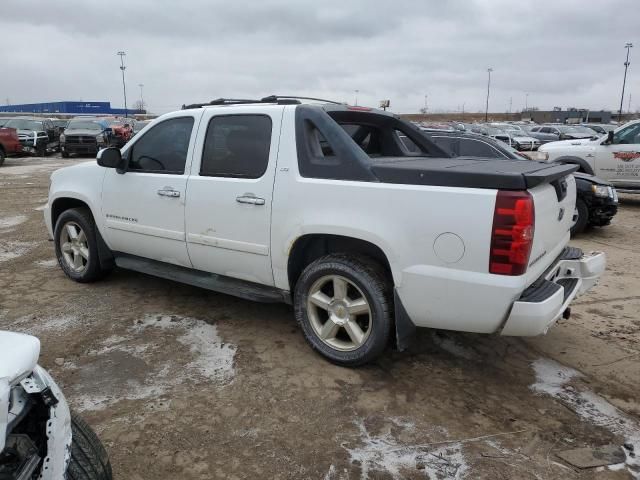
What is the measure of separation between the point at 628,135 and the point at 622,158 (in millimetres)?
611

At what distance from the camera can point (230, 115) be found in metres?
4.16

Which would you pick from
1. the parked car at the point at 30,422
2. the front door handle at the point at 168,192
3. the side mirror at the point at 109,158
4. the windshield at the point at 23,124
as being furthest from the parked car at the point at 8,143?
the parked car at the point at 30,422

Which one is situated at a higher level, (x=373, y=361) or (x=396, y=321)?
(x=396, y=321)

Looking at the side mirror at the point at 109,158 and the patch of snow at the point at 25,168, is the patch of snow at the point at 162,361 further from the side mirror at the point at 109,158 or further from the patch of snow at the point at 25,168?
the patch of snow at the point at 25,168

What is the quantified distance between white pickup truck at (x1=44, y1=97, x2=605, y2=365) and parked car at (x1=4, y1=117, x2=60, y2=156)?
20.3 metres

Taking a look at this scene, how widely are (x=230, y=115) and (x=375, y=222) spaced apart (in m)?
1.64

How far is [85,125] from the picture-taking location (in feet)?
80.5

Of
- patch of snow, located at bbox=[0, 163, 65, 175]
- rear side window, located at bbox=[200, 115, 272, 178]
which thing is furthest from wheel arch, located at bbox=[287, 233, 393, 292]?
patch of snow, located at bbox=[0, 163, 65, 175]

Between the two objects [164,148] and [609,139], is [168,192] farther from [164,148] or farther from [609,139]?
[609,139]

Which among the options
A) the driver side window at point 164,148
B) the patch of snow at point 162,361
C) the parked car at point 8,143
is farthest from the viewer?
the parked car at point 8,143

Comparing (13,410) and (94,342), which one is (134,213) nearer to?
(94,342)

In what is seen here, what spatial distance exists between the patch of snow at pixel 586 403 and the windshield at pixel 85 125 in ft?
81.1

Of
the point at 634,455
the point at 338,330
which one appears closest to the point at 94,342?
the point at 338,330

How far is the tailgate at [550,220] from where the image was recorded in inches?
121
